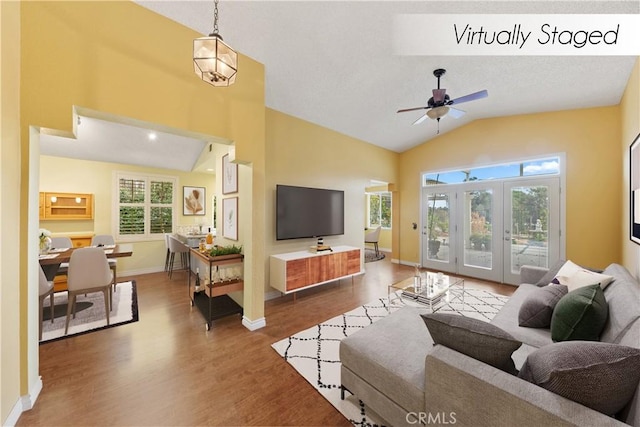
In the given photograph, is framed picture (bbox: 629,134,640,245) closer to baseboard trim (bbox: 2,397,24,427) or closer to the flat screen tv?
the flat screen tv

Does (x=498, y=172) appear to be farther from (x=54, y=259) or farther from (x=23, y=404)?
(x=54, y=259)

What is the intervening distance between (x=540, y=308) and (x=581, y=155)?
142 inches

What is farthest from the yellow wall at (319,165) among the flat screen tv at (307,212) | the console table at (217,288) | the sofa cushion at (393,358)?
the sofa cushion at (393,358)

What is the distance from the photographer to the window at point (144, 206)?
5.27m

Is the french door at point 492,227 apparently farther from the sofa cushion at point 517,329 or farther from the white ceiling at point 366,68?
the sofa cushion at point 517,329

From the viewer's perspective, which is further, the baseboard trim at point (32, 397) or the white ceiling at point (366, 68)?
the white ceiling at point (366, 68)

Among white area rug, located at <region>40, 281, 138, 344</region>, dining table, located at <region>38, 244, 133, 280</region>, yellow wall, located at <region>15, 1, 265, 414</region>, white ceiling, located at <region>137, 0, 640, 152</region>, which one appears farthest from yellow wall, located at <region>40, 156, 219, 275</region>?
white ceiling, located at <region>137, 0, 640, 152</region>

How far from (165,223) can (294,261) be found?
4015mm

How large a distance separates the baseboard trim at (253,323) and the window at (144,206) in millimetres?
4030

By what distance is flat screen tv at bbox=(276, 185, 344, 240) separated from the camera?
3932mm

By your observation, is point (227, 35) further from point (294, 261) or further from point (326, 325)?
point (326, 325)

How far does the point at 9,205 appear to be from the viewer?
5.05 feet

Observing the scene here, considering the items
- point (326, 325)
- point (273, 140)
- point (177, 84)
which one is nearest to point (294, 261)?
point (326, 325)

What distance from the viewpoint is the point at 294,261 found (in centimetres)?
363
